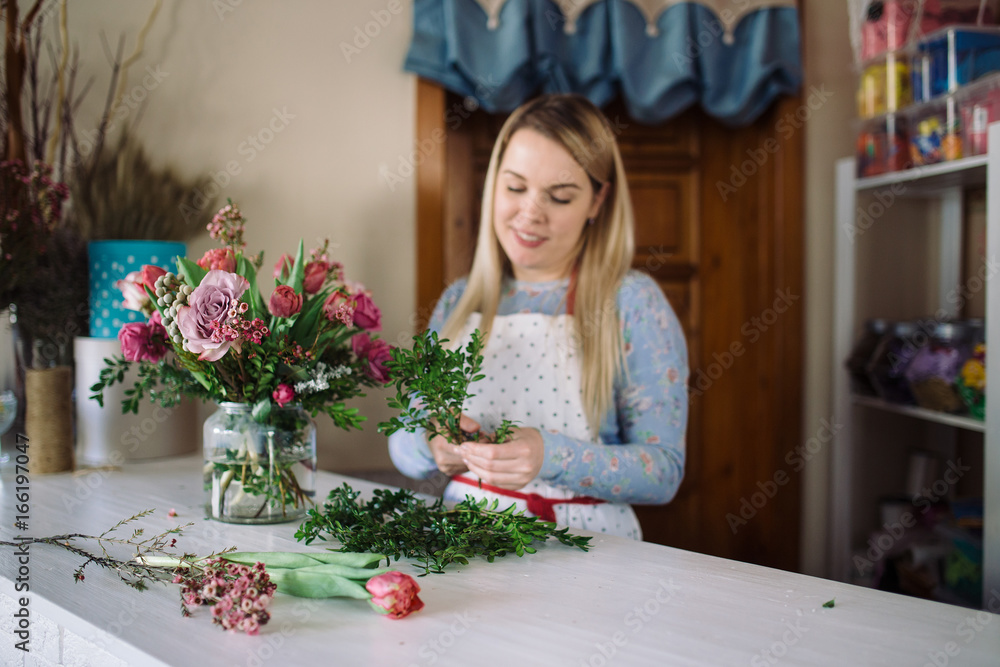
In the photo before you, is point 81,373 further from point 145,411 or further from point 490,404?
point 490,404

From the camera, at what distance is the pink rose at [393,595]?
0.73 m

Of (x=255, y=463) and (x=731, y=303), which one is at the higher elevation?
(x=731, y=303)

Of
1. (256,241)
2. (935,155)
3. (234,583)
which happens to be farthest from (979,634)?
(256,241)

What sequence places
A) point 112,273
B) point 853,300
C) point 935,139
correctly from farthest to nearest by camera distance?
1. point 853,300
2. point 935,139
3. point 112,273

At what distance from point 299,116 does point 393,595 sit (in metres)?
1.40

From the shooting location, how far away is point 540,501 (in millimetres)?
1273

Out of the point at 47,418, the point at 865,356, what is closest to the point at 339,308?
the point at 47,418

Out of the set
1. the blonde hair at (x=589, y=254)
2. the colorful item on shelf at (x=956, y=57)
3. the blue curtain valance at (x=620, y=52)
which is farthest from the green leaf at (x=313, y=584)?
the colorful item on shelf at (x=956, y=57)

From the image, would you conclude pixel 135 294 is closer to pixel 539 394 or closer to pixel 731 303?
pixel 539 394

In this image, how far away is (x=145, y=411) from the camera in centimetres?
151

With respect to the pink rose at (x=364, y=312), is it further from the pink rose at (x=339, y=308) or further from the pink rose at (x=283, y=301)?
the pink rose at (x=283, y=301)

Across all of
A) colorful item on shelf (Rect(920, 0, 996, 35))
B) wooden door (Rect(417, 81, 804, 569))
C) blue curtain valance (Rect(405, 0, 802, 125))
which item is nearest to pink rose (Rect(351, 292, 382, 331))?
blue curtain valance (Rect(405, 0, 802, 125))

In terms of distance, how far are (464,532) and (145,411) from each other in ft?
2.96

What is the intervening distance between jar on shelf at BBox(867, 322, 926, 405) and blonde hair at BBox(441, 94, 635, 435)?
88cm
